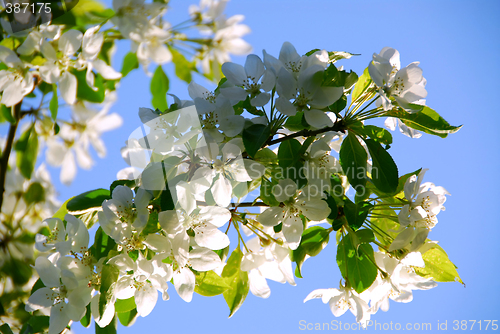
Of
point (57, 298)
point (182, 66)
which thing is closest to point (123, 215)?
point (57, 298)

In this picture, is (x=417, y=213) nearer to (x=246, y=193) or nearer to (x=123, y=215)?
(x=246, y=193)

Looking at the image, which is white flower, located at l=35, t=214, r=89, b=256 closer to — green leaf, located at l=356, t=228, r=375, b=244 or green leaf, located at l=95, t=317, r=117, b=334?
green leaf, located at l=95, t=317, r=117, b=334

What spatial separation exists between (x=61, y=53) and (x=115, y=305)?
0.55 metres

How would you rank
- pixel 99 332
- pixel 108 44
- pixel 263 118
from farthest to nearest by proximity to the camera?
pixel 108 44 → pixel 99 332 → pixel 263 118

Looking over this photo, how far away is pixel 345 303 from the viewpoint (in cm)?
77

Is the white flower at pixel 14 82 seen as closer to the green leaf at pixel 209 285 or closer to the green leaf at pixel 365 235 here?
the green leaf at pixel 209 285

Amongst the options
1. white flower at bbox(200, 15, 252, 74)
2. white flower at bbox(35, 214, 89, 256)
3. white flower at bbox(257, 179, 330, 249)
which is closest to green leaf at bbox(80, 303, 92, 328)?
white flower at bbox(35, 214, 89, 256)

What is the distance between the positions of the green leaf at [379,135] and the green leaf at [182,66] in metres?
0.62

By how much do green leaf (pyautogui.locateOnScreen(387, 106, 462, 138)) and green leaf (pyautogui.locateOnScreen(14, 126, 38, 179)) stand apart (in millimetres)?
965

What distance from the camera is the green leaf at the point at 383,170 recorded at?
0.62 metres

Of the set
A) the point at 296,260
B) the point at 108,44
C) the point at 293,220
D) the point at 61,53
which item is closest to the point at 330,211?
the point at 293,220

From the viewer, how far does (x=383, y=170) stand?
0.63m

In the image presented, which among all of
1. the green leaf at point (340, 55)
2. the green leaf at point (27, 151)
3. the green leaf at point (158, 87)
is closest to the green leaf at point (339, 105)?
the green leaf at point (340, 55)

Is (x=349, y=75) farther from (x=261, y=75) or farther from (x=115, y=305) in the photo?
(x=115, y=305)
